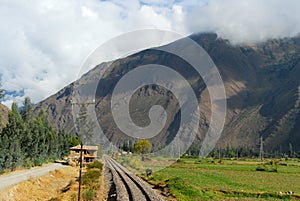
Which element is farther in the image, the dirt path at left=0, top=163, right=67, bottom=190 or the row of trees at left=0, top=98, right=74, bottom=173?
the row of trees at left=0, top=98, right=74, bottom=173

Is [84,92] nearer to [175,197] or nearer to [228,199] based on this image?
[175,197]

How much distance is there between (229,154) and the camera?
520 ft

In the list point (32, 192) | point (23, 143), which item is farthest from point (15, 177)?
point (23, 143)

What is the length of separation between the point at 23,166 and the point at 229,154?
124 m

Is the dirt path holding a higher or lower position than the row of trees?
lower

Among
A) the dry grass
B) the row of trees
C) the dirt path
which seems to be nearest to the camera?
the dry grass

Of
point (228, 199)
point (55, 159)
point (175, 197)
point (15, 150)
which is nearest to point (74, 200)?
point (175, 197)

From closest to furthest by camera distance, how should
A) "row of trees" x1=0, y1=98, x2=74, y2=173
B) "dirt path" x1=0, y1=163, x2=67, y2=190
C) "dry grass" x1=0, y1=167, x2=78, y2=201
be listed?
"dry grass" x1=0, y1=167, x2=78, y2=201 < "dirt path" x1=0, y1=163, x2=67, y2=190 < "row of trees" x1=0, y1=98, x2=74, y2=173

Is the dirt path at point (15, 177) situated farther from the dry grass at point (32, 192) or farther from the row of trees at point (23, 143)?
the row of trees at point (23, 143)

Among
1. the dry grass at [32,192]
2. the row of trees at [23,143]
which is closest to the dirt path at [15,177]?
the dry grass at [32,192]

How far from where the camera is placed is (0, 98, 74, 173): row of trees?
42656 millimetres

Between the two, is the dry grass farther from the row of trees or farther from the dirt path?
the row of trees

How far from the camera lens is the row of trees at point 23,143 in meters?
42.7

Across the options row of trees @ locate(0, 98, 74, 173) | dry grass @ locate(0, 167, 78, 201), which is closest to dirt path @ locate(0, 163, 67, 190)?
dry grass @ locate(0, 167, 78, 201)
